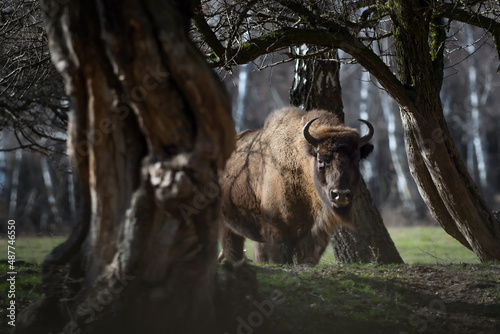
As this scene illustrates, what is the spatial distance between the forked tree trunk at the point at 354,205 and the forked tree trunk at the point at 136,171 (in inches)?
175

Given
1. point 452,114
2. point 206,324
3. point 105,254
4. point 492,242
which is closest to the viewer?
point 105,254

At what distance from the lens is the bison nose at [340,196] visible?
7143mm

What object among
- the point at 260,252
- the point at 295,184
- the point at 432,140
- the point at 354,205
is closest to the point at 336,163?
the point at 295,184

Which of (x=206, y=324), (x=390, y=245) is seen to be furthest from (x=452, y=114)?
(x=206, y=324)

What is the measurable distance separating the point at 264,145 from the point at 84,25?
17.7ft

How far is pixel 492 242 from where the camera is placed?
6.89m

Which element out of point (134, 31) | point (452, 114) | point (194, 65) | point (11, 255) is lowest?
point (11, 255)

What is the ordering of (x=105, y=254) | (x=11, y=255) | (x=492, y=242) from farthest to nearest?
(x=492, y=242)
(x=11, y=255)
(x=105, y=254)

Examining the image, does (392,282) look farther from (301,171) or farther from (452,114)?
(452,114)

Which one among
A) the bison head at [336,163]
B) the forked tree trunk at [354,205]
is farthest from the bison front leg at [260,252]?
the bison head at [336,163]

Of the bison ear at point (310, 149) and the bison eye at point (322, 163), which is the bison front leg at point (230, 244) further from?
the bison eye at point (322, 163)

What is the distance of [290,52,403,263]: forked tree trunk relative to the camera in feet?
27.0

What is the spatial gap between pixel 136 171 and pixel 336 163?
411cm

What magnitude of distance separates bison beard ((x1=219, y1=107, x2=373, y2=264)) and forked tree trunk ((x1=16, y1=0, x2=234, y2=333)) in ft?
11.6
